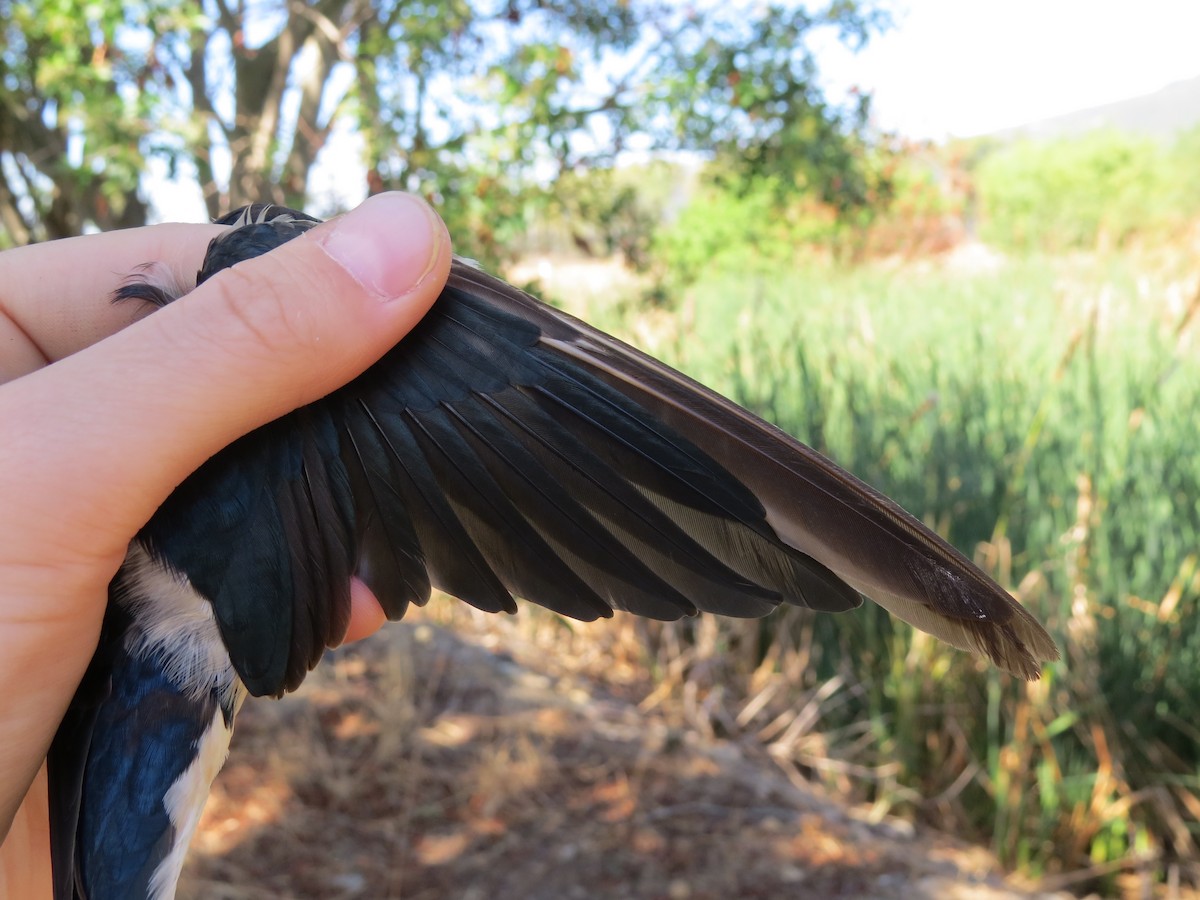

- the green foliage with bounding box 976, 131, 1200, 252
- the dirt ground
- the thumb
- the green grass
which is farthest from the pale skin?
the green foliage with bounding box 976, 131, 1200, 252

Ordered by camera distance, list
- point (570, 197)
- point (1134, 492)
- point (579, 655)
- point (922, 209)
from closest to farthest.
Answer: point (1134, 492) → point (579, 655) → point (570, 197) → point (922, 209)

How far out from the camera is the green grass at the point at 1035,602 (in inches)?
99.4

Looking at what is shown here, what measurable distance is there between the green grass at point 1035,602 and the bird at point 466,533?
173 centimetres

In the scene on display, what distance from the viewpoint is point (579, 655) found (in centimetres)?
376

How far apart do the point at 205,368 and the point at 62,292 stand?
799mm

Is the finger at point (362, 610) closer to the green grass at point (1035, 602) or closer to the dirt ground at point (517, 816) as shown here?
the dirt ground at point (517, 816)

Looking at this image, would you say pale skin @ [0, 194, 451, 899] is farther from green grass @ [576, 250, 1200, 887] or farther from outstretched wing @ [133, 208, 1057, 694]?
green grass @ [576, 250, 1200, 887]

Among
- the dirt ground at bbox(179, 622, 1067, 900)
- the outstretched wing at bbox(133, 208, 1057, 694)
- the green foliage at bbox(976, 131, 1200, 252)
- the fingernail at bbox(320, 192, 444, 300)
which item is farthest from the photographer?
the green foliage at bbox(976, 131, 1200, 252)

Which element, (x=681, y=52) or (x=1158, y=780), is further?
(x=681, y=52)

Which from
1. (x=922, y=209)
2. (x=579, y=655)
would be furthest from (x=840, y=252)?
(x=579, y=655)

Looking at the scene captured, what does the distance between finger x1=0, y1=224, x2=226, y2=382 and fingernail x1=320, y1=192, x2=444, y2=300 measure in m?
0.62

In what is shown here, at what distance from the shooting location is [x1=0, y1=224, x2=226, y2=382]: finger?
1.68 meters

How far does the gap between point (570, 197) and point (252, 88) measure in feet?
6.85

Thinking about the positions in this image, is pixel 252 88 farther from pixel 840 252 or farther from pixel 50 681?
pixel 840 252
